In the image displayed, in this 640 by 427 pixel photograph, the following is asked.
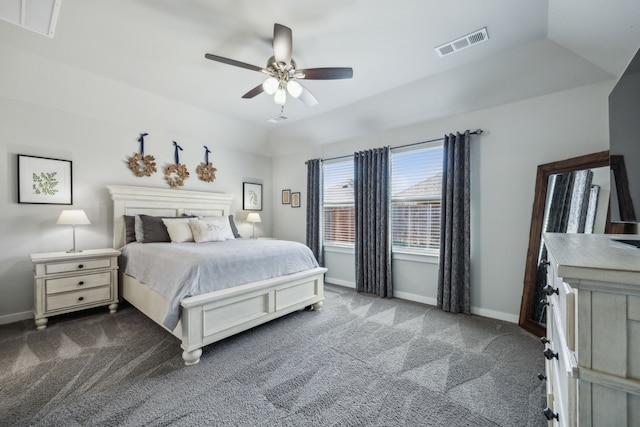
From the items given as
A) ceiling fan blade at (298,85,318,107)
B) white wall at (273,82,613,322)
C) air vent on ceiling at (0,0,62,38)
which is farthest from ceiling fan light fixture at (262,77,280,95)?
white wall at (273,82,613,322)

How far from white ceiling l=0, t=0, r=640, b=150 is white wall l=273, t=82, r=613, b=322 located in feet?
0.58

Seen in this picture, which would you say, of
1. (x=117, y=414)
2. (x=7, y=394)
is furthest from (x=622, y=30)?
(x=7, y=394)

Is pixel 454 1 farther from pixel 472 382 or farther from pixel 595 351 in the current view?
pixel 472 382

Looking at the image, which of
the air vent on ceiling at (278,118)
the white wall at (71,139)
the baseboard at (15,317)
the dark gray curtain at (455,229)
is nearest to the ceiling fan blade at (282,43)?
the air vent on ceiling at (278,118)

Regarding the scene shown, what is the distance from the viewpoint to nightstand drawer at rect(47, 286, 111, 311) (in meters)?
2.84

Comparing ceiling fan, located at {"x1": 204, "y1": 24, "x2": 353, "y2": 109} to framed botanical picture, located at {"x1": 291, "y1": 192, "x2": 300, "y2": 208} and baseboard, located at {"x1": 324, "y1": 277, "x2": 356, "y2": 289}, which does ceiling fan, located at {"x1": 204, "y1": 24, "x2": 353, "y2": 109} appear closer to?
framed botanical picture, located at {"x1": 291, "y1": 192, "x2": 300, "y2": 208}

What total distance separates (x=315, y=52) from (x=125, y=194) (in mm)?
3126

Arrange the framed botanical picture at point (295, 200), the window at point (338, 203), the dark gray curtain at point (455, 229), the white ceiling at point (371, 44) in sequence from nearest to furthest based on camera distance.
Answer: the white ceiling at point (371, 44) < the dark gray curtain at point (455, 229) < the window at point (338, 203) < the framed botanical picture at point (295, 200)

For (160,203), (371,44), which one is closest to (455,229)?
(371,44)

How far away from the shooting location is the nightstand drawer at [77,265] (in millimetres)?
2824

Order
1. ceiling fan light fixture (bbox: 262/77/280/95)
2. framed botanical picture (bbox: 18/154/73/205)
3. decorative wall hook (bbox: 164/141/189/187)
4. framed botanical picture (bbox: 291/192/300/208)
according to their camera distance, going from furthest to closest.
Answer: framed botanical picture (bbox: 291/192/300/208)
decorative wall hook (bbox: 164/141/189/187)
framed botanical picture (bbox: 18/154/73/205)
ceiling fan light fixture (bbox: 262/77/280/95)

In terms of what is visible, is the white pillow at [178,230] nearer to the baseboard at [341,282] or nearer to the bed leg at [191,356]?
the bed leg at [191,356]

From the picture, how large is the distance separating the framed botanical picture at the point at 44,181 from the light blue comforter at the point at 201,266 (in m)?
1.02

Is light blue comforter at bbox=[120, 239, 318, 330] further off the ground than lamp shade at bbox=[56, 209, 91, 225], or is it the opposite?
lamp shade at bbox=[56, 209, 91, 225]
